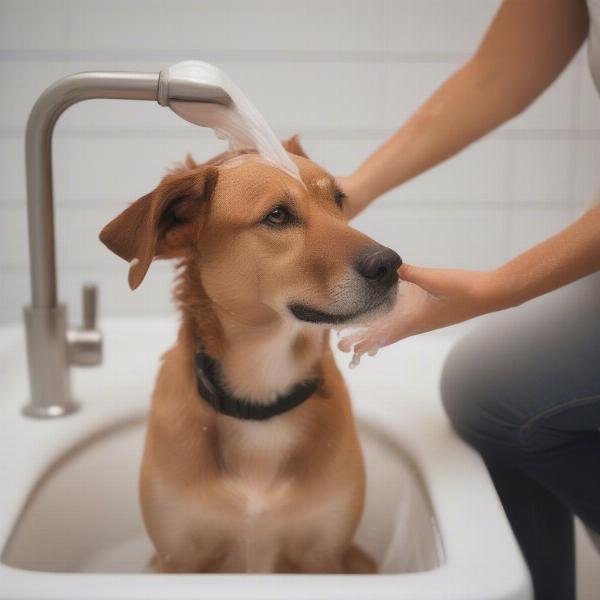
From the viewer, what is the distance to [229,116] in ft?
2.06

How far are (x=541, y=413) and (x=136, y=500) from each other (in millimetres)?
501

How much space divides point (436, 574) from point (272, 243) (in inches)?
12.7

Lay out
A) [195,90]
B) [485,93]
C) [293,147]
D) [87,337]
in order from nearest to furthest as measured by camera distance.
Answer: [195,90], [293,147], [485,93], [87,337]

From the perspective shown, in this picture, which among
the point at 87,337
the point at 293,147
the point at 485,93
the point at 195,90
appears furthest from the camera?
the point at 87,337

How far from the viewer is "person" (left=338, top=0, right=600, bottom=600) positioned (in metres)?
0.69

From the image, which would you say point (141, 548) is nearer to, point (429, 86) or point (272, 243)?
point (272, 243)

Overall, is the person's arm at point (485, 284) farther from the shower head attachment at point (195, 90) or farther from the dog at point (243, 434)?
the shower head attachment at point (195, 90)

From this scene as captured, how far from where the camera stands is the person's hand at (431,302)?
2.23 feet

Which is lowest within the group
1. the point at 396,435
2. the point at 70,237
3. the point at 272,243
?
the point at 396,435

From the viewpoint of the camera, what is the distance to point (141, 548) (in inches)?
35.8

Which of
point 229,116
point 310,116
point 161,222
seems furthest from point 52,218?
point 310,116

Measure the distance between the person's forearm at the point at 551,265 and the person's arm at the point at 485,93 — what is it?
204mm

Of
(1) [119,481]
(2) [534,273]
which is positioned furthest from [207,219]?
(1) [119,481]

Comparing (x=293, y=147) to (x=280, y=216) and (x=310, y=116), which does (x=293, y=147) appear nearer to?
(x=280, y=216)
